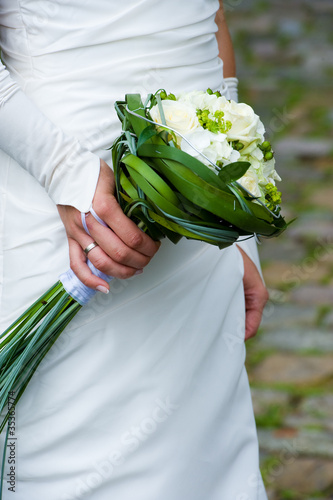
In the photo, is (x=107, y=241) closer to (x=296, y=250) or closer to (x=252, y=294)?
(x=252, y=294)

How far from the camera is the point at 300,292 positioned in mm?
3201

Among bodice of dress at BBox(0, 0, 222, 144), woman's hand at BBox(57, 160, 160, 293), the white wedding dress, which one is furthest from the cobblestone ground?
bodice of dress at BBox(0, 0, 222, 144)

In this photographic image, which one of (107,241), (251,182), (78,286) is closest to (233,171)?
(251,182)

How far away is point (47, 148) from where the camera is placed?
1.16 meters

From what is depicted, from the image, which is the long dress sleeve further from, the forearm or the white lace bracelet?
the forearm

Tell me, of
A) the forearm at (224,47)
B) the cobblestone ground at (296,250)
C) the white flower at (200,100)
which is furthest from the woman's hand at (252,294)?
the cobblestone ground at (296,250)

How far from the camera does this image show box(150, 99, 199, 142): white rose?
1.08m

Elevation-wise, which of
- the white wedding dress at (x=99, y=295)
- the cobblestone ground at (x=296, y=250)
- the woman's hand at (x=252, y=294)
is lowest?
the cobblestone ground at (x=296, y=250)

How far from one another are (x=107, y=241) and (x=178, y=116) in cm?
23

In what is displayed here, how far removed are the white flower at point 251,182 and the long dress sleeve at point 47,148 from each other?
0.25 m

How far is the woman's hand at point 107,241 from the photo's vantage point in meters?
1.12

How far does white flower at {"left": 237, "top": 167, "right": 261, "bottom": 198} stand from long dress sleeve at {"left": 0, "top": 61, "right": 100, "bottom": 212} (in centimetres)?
25

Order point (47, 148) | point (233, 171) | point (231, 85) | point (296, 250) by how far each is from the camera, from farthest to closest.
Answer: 1. point (296, 250)
2. point (231, 85)
3. point (47, 148)
4. point (233, 171)

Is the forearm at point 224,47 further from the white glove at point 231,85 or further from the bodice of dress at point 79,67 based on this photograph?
the bodice of dress at point 79,67
